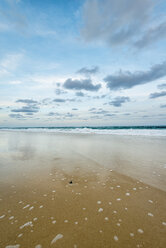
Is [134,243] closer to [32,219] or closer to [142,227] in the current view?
[142,227]

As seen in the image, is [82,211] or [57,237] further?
[82,211]

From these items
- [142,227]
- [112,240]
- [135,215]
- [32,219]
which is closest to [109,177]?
[135,215]

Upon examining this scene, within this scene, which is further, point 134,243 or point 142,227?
point 142,227

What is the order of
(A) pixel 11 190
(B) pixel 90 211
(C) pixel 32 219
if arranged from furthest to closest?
1. (A) pixel 11 190
2. (B) pixel 90 211
3. (C) pixel 32 219

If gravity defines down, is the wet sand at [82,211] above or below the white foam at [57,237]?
above

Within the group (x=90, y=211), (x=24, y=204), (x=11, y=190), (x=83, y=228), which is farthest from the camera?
(x=11, y=190)

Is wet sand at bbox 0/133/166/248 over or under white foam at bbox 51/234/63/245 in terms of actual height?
over

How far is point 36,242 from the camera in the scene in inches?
77.7

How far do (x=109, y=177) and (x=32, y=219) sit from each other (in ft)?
9.21

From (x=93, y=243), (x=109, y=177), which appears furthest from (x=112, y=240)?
(x=109, y=177)

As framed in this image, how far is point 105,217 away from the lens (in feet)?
8.09

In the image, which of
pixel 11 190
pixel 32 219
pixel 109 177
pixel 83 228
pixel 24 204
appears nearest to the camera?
pixel 83 228

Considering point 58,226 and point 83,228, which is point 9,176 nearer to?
point 58,226

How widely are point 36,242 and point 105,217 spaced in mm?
1335
